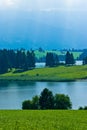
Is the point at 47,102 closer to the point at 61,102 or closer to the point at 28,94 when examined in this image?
the point at 61,102

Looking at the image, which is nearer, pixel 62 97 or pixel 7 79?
pixel 62 97

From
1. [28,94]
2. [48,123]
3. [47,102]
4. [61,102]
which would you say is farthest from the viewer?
[28,94]

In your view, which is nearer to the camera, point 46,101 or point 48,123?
point 48,123

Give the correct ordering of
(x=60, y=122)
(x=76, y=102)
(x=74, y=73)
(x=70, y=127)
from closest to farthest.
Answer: (x=70, y=127) < (x=60, y=122) < (x=76, y=102) < (x=74, y=73)

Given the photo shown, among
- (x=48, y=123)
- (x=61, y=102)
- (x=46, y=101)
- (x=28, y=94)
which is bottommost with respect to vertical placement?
(x=48, y=123)

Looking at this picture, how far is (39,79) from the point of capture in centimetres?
18588

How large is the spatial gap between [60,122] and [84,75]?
511ft

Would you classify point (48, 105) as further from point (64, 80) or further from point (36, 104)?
point (64, 80)

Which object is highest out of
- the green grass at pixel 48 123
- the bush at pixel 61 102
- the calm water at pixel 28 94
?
the calm water at pixel 28 94

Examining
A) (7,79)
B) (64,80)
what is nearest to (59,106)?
(64,80)

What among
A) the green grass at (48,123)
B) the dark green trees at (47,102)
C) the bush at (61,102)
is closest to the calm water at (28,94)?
the bush at (61,102)

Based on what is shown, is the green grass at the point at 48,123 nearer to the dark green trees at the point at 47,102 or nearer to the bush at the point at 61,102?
the dark green trees at the point at 47,102

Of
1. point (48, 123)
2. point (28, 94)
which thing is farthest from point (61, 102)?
point (28, 94)

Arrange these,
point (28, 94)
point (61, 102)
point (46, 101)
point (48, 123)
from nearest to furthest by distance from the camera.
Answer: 1. point (48, 123)
2. point (46, 101)
3. point (61, 102)
4. point (28, 94)
